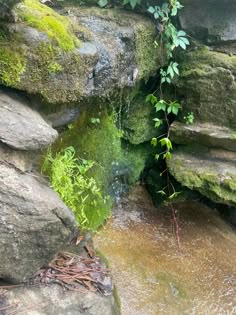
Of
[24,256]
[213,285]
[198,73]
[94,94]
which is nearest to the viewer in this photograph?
[24,256]

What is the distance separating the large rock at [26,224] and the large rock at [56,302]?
0.11 meters

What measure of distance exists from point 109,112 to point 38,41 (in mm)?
1335

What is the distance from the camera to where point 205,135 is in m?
4.23

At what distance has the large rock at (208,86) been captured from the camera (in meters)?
4.20

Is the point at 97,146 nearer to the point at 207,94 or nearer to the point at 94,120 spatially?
the point at 94,120

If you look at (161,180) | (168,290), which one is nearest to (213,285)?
(168,290)

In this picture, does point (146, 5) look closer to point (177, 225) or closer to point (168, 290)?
point (177, 225)

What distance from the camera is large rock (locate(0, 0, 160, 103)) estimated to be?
279 centimetres

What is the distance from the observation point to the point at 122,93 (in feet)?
13.0

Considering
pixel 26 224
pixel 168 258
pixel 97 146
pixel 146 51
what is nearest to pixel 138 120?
pixel 97 146

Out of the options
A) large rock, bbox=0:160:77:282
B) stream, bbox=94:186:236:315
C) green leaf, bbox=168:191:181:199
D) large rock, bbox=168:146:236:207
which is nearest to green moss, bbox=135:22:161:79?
large rock, bbox=168:146:236:207

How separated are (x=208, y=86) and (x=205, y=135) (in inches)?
19.7

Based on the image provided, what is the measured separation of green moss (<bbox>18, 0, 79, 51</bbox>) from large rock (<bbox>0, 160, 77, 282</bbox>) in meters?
0.98

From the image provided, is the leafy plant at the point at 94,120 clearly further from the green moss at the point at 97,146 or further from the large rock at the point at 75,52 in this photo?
the large rock at the point at 75,52
